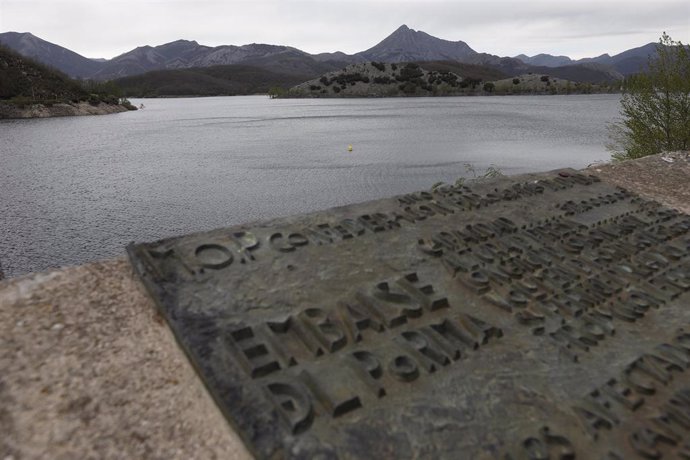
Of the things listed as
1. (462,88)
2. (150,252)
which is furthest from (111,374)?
(462,88)

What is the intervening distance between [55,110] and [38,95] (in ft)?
17.3

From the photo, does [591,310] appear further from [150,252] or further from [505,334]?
[150,252]

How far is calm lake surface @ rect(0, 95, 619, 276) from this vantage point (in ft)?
23.0

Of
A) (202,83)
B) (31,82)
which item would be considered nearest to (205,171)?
(31,82)

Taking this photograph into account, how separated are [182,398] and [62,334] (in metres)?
0.63

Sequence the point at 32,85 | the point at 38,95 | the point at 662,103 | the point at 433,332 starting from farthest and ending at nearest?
1. the point at 32,85
2. the point at 38,95
3. the point at 662,103
4. the point at 433,332

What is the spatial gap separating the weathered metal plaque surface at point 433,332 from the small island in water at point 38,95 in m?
29.7

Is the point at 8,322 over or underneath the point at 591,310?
over

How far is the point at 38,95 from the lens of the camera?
3272 cm

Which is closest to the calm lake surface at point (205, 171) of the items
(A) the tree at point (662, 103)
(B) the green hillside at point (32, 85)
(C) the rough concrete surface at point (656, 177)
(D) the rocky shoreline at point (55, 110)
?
(A) the tree at point (662, 103)

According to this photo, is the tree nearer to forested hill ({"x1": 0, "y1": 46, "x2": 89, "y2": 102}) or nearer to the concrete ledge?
the concrete ledge

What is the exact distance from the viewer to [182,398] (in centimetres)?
187

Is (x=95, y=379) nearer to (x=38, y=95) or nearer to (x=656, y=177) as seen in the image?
(x=656, y=177)

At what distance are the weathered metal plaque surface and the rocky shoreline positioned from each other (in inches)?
1159
